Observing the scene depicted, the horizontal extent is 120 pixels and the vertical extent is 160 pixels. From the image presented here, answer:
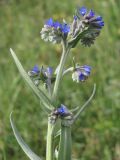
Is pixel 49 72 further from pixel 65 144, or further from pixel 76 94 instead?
pixel 76 94

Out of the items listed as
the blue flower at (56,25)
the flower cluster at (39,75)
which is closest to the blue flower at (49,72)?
the flower cluster at (39,75)

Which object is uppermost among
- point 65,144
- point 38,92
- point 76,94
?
point 76,94

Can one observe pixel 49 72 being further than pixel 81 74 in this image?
Yes

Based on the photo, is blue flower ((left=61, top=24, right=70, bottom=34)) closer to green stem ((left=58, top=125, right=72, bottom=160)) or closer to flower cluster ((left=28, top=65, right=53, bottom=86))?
flower cluster ((left=28, top=65, right=53, bottom=86))

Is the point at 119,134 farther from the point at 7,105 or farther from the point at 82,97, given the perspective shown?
the point at 7,105

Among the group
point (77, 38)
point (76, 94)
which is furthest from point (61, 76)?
point (76, 94)

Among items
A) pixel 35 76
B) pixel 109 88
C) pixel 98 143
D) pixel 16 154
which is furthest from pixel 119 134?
pixel 35 76

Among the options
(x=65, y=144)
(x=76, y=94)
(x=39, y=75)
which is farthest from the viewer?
(x=76, y=94)
